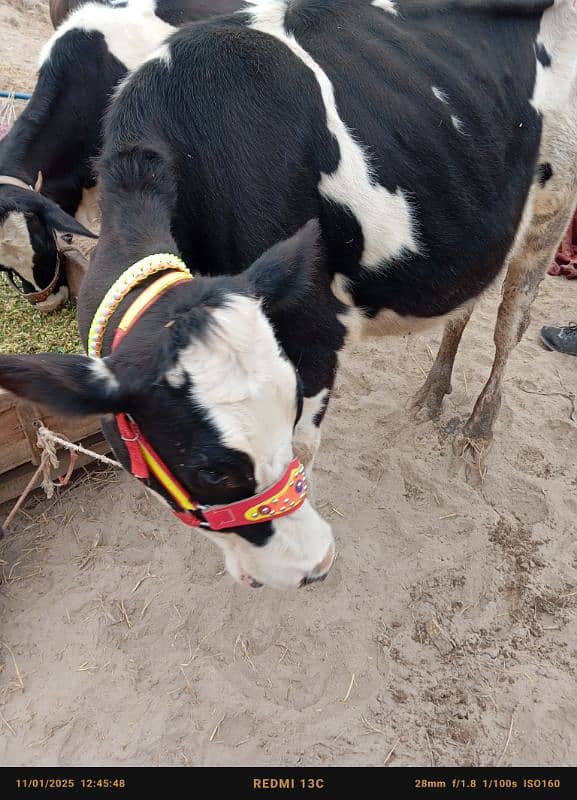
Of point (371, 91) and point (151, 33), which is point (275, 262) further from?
point (151, 33)

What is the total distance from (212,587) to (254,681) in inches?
18.5

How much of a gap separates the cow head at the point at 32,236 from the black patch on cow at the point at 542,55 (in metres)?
2.18

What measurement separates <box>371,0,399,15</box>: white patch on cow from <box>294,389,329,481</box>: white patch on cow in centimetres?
157

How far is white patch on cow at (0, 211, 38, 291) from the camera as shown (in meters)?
2.97

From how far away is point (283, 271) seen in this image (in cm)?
146

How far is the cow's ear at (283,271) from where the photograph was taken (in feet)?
4.76

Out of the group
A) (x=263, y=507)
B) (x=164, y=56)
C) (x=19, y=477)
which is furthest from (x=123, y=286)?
(x=19, y=477)

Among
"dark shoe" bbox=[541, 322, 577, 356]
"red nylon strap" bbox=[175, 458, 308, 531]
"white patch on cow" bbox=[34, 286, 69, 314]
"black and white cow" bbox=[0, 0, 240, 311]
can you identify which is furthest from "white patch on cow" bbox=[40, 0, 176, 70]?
"dark shoe" bbox=[541, 322, 577, 356]

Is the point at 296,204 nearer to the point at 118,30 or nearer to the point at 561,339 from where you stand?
the point at 118,30

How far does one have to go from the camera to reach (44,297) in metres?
3.34

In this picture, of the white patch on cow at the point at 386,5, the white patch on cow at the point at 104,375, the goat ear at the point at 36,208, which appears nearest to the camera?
the white patch on cow at the point at 104,375

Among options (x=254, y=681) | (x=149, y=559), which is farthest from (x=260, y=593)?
(x=149, y=559)

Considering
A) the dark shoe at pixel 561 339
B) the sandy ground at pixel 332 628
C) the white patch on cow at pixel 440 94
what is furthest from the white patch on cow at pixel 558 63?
the dark shoe at pixel 561 339

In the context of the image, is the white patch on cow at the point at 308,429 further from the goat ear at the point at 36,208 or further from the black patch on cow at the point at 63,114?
the black patch on cow at the point at 63,114
